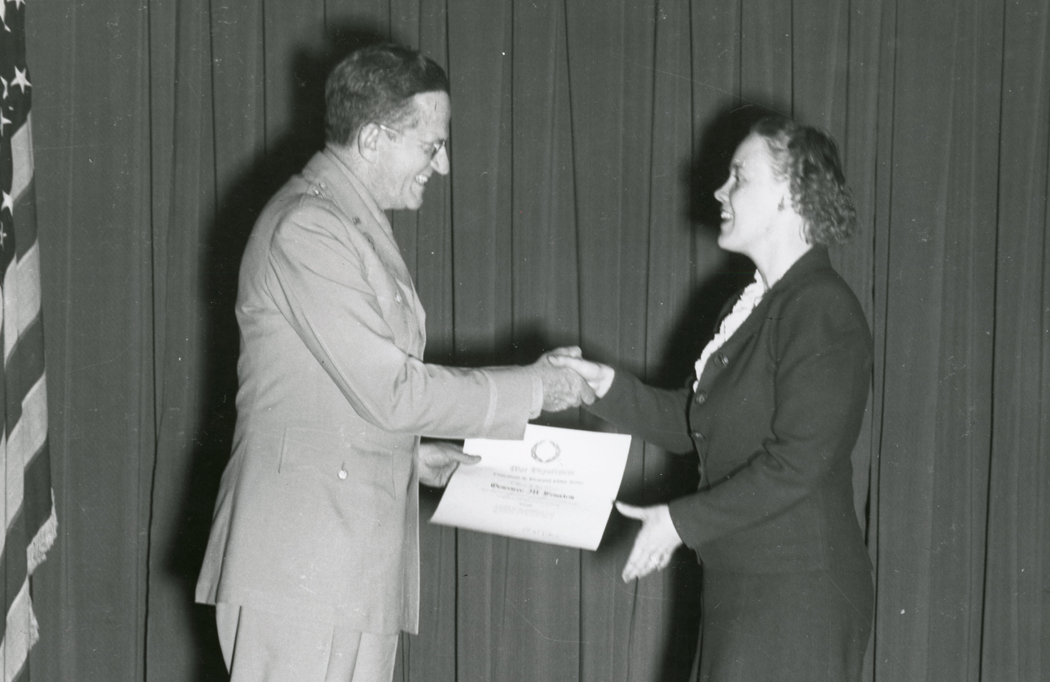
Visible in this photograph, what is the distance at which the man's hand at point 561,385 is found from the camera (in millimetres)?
2156

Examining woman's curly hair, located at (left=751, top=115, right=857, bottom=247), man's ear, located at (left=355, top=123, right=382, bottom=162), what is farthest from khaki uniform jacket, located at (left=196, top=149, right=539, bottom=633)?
woman's curly hair, located at (left=751, top=115, right=857, bottom=247)

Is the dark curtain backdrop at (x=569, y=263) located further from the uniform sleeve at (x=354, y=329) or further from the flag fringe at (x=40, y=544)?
the uniform sleeve at (x=354, y=329)

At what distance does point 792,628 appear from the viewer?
1939mm

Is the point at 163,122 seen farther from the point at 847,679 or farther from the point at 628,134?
the point at 847,679

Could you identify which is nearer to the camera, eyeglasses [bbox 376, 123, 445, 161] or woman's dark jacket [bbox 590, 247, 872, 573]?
woman's dark jacket [bbox 590, 247, 872, 573]

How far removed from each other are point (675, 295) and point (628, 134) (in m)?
0.57

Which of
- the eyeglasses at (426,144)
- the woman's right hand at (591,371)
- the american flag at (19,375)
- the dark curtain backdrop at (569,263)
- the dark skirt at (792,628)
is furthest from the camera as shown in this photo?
the dark curtain backdrop at (569,263)

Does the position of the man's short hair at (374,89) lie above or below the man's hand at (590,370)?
above

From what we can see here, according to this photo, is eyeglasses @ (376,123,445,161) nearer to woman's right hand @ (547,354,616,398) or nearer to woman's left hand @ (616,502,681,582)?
woman's right hand @ (547,354,616,398)

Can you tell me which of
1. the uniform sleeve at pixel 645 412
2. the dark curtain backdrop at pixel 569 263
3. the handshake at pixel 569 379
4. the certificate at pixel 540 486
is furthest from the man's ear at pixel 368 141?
the dark curtain backdrop at pixel 569 263

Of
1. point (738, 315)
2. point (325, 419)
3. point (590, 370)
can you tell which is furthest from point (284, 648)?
point (738, 315)

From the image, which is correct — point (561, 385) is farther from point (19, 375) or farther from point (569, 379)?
point (19, 375)

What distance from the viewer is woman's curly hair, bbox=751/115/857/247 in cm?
210

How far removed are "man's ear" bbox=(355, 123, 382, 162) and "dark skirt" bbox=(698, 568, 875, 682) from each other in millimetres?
1133
